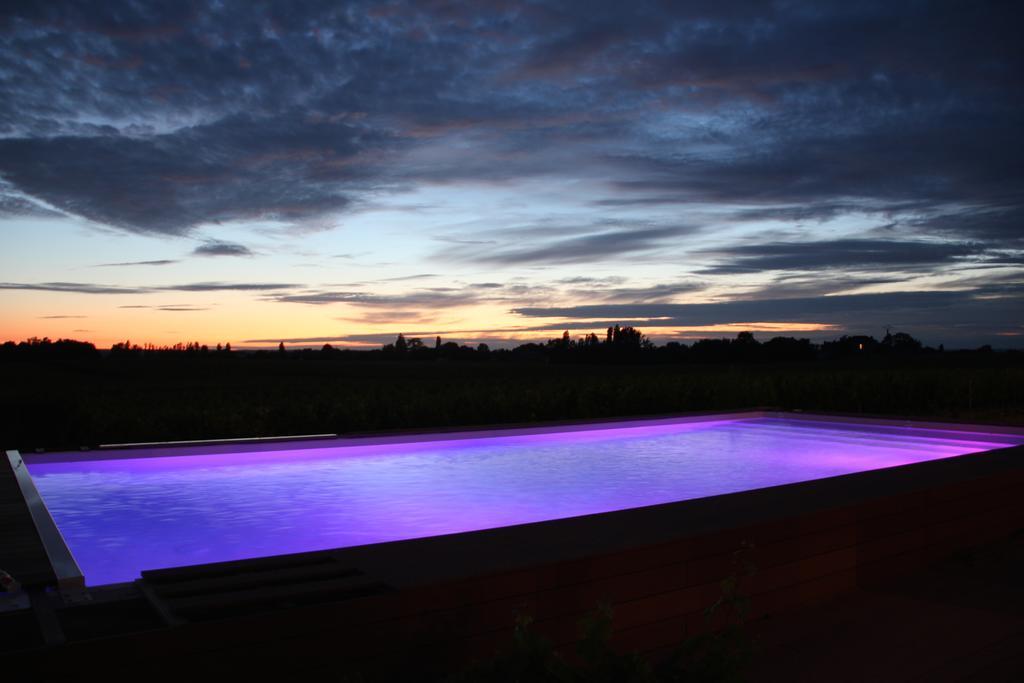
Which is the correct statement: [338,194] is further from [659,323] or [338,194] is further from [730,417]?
[659,323]

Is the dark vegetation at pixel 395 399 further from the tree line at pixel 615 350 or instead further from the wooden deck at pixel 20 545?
the tree line at pixel 615 350

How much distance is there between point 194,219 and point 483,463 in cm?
744

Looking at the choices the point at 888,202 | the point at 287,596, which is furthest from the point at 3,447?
the point at 888,202

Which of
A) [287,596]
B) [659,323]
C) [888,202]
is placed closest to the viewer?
[287,596]

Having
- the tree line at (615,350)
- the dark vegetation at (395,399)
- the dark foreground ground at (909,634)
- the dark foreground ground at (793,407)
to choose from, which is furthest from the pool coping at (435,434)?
the tree line at (615,350)

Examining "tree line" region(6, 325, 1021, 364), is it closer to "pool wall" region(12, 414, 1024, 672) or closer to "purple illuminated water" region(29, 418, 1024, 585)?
"purple illuminated water" region(29, 418, 1024, 585)

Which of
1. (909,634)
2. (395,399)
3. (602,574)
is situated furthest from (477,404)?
(602,574)

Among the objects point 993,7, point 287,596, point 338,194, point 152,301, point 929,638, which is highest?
point 993,7

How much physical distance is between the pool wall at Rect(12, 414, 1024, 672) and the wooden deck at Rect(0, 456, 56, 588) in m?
0.91

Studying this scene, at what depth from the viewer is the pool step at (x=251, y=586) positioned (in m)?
2.10

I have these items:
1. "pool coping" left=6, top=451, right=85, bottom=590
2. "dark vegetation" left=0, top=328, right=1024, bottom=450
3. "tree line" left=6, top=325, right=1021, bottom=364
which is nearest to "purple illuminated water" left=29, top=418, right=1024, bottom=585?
"pool coping" left=6, top=451, right=85, bottom=590

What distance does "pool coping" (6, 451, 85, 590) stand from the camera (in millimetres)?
Answer: 2515

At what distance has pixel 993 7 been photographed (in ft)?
29.2

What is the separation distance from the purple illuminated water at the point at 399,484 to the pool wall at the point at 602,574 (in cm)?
172
